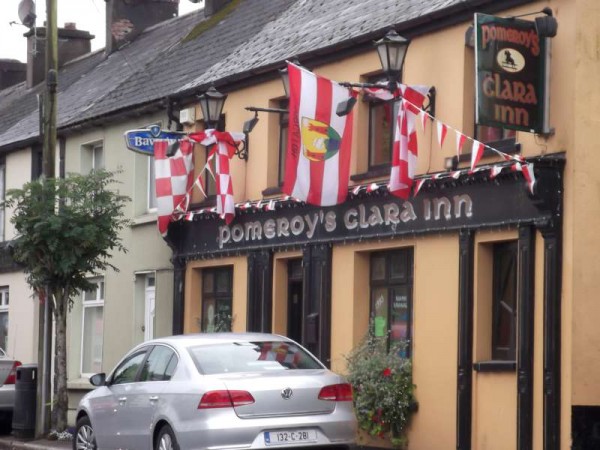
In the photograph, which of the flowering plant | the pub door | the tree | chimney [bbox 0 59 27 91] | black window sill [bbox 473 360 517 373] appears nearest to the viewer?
black window sill [bbox 473 360 517 373]

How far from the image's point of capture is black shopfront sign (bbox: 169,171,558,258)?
16578 millimetres

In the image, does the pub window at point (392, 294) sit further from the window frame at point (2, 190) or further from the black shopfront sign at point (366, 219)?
the window frame at point (2, 190)

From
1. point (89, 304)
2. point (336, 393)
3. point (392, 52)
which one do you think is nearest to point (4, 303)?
point (89, 304)

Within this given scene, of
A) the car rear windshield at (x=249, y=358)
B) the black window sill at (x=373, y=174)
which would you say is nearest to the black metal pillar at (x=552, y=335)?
the car rear windshield at (x=249, y=358)

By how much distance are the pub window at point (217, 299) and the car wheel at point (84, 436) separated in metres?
6.08

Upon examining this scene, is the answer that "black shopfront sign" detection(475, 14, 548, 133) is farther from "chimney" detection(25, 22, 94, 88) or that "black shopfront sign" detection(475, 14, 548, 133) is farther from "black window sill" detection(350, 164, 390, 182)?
"chimney" detection(25, 22, 94, 88)

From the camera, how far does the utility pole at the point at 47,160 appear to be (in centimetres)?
2233

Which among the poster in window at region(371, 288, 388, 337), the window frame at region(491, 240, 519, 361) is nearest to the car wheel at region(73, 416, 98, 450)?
the poster in window at region(371, 288, 388, 337)

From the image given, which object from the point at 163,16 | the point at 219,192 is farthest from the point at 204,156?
the point at 163,16

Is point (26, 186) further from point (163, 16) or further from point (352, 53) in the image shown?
point (163, 16)

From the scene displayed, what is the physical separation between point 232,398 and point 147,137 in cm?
988

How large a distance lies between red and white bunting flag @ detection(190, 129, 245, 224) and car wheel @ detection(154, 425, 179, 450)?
25.8 feet

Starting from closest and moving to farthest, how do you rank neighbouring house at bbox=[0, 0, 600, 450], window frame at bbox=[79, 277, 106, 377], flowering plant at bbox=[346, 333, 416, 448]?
neighbouring house at bbox=[0, 0, 600, 450] → flowering plant at bbox=[346, 333, 416, 448] → window frame at bbox=[79, 277, 106, 377]

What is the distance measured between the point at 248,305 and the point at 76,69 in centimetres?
1512
